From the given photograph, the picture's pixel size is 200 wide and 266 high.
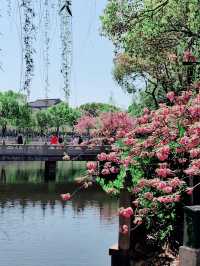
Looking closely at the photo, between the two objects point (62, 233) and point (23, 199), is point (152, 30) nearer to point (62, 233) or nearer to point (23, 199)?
point (62, 233)

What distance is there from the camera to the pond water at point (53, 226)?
72.7ft

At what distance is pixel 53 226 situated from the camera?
28.8m

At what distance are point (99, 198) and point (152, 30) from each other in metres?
22.9

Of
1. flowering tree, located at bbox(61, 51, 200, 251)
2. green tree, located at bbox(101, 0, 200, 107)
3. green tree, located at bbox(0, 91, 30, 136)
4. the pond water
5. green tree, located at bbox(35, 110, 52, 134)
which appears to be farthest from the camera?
green tree, located at bbox(35, 110, 52, 134)

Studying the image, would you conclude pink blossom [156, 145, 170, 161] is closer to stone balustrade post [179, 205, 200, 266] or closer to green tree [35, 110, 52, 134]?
stone balustrade post [179, 205, 200, 266]

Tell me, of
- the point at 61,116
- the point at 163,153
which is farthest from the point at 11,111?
the point at 163,153

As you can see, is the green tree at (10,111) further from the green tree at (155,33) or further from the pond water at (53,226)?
the green tree at (155,33)

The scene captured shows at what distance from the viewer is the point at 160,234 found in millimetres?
15297

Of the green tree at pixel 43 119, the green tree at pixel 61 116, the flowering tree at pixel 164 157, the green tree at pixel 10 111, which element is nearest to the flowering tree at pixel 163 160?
the flowering tree at pixel 164 157

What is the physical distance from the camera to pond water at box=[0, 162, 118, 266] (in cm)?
2217

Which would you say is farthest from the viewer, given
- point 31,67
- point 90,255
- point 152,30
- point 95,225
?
point 95,225

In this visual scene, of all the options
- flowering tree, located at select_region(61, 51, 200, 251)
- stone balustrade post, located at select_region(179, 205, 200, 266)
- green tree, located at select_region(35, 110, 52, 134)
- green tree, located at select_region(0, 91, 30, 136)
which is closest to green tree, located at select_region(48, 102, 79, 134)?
green tree, located at select_region(35, 110, 52, 134)

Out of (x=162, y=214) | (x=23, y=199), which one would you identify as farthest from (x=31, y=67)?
(x=23, y=199)

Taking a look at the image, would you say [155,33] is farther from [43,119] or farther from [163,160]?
[43,119]
